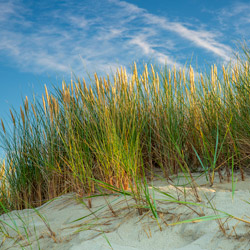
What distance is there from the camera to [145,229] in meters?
1.72

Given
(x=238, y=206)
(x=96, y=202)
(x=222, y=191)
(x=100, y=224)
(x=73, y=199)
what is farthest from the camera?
(x=73, y=199)

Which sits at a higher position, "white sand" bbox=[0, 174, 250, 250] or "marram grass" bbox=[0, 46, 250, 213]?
"marram grass" bbox=[0, 46, 250, 213]

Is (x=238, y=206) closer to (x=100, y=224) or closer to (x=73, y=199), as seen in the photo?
(x=100, y=224)

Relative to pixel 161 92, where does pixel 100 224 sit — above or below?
below

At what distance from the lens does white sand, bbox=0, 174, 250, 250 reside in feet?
4.93

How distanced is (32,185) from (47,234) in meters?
1.17

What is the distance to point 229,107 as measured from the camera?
2.82m

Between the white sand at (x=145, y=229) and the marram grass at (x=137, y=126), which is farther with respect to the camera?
the marram grass at (x=137, y=126)

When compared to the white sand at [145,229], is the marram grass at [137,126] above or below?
above

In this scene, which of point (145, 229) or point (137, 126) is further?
point (137, 126)

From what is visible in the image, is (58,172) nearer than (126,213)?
No

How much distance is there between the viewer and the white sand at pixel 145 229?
1.50 m

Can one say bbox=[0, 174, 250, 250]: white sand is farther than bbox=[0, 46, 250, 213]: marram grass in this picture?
No

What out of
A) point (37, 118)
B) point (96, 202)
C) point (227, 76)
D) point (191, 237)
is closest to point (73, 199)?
point (96, 202)
